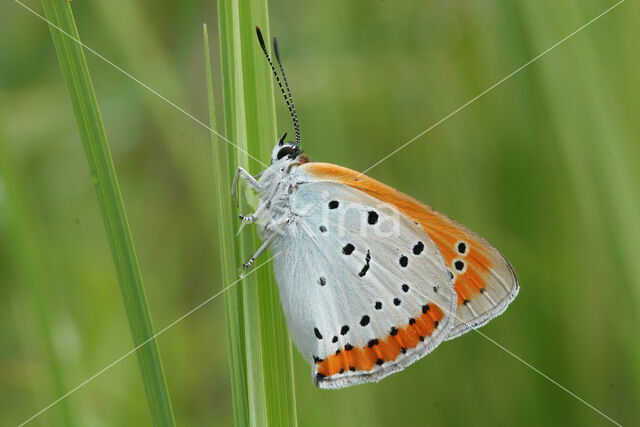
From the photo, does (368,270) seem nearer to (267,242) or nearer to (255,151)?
(267,242)

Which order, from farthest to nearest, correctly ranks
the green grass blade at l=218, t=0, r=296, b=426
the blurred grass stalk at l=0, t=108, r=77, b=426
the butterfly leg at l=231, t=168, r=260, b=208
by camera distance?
the blurred grass stalk at l=0, t=108, r=77, b=426
the butterfly leg at l=231, t=168, r=260, b=208
the green grass blade at l=218, t=0, r=296, b=426

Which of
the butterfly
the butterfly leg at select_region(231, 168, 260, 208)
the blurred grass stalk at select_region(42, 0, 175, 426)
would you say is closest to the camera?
the blurred grass stalk at select_region(42, 0, 175, 426)

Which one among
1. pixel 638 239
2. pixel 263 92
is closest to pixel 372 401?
pixel 638 239

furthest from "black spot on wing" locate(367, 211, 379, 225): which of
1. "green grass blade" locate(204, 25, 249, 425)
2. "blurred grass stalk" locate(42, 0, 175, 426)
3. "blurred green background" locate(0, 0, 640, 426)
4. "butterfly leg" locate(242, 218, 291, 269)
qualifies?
"blurred grass stalk" locate(42, 0, 175, 426)

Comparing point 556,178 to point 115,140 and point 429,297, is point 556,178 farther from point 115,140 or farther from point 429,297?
point 115,140

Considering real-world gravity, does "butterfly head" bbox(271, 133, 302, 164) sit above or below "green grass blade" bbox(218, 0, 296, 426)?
above

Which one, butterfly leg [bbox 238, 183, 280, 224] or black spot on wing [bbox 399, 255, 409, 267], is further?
black spot on wing [bbox 399, 255, 409, 267]

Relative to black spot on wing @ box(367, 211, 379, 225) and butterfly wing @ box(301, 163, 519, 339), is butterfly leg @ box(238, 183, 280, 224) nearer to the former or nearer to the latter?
butterfly wing @ box(301, 163, 519, 339)

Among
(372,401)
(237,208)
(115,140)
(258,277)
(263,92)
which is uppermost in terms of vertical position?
(115,140)

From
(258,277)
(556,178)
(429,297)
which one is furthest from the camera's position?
(556,178)
